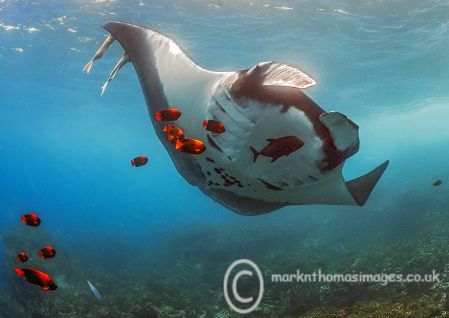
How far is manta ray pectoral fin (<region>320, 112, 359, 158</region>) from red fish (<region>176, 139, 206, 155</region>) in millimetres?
1266

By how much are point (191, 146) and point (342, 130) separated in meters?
1.39

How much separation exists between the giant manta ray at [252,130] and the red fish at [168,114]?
0.28 ft

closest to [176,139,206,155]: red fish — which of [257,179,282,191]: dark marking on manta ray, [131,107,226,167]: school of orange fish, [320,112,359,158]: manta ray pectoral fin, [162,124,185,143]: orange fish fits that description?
[131,107,226,167]: school of orange fish

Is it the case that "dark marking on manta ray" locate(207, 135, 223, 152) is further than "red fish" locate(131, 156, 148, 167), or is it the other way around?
"red fish" locate(131, 156, 148, 167)

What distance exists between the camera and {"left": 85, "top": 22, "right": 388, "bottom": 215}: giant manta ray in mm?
2355

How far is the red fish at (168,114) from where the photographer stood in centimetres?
334

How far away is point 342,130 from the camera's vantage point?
7.57ft

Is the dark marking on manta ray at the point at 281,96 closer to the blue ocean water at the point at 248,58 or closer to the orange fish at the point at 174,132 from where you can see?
the orange fish at the point at 174,132

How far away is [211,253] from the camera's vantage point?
1656 centimetres

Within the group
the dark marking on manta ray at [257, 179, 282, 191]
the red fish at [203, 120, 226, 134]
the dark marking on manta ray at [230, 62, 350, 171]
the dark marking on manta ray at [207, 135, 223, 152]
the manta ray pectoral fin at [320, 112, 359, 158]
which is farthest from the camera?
the dark marking on manta ray at [257, 179, 282, 191]

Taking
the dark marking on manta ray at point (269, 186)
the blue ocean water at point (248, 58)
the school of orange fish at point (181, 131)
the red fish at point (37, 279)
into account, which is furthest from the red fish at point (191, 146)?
the blue ocean water at point (248, 58)

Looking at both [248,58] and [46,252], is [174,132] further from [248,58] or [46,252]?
[248,58]

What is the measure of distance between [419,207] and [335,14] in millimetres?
10891

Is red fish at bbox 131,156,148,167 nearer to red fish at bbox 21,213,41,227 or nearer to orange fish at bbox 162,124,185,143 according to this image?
red fish at bbox 21,213,41,227
